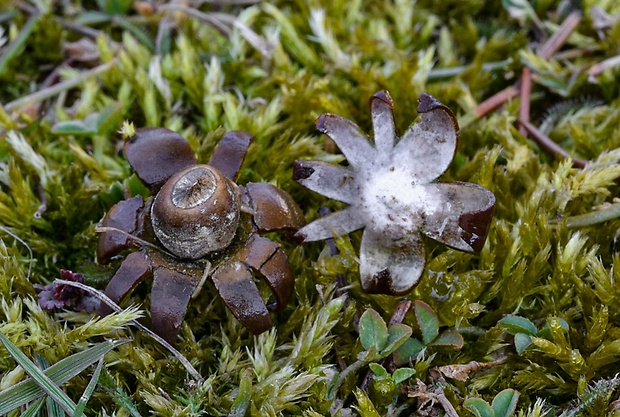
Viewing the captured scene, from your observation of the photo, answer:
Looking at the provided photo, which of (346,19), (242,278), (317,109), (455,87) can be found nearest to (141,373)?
(242,278)

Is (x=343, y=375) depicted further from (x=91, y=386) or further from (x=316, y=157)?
(x=316, y=157)

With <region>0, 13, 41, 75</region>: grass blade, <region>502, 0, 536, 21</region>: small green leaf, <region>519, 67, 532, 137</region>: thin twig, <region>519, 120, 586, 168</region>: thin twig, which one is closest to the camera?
<region>519, 120, 586, 168</region>: thin twig

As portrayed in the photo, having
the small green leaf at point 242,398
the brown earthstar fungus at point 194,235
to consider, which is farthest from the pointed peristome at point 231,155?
the small green leaf at point 242,398

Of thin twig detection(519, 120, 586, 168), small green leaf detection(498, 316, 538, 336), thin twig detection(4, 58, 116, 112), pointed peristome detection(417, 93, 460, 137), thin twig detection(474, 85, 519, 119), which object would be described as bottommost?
small green leaf detection(498, 316, 538, 336)

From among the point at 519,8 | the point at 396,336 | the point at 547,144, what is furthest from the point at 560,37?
the point at 396,336

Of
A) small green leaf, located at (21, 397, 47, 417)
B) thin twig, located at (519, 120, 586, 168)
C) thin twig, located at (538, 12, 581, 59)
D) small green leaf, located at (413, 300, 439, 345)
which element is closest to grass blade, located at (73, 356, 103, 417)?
small green leaf, located at (21, 397, 47, 417)

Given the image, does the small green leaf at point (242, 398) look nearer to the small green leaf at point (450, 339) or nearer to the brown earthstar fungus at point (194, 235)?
the brown earthstar fungus at point (194, 235)

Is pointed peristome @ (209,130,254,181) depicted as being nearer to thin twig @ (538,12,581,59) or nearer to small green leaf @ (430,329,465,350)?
small green leaf @ (430,329,465,350)

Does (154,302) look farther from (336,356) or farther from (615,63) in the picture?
(615,63)
